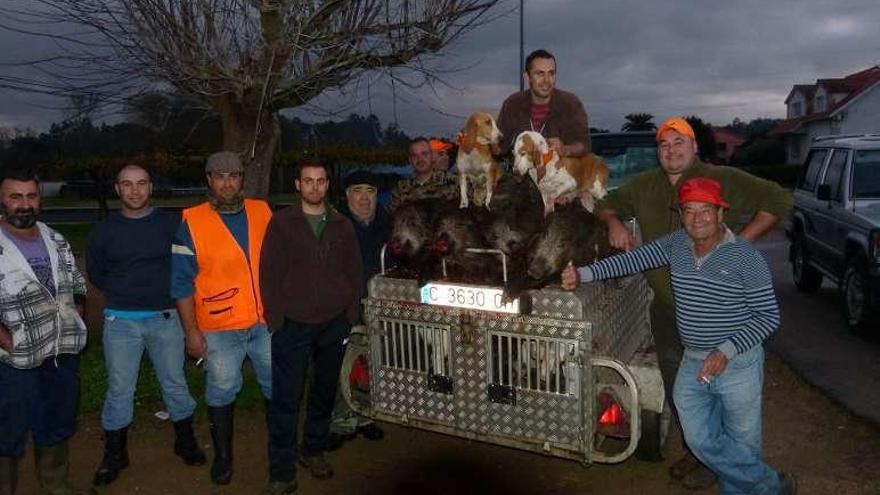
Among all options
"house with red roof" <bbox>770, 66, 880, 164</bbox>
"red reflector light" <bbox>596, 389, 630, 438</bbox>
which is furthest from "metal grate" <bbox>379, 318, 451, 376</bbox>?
"house with red roof" <bbox>770, 66, 880, 164</bbox>

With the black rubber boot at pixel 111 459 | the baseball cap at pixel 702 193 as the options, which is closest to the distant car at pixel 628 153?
the baseball cap at pixel 702 193

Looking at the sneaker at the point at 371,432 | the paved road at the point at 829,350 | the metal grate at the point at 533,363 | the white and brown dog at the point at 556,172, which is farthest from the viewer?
the paved road at the point at 829,350

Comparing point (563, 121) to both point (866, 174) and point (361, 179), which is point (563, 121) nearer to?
point (361, 179)

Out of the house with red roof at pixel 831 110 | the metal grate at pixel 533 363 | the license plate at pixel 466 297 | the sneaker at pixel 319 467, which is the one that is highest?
the house with red roof at pixel 831 110

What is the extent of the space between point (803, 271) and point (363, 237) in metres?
8.05

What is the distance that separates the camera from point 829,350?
768 centimetres

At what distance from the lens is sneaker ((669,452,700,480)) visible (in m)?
4.63

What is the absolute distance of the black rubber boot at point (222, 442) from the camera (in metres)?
4.58

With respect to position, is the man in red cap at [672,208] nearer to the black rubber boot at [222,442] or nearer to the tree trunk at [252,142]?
the black rubber boot at [222,442]

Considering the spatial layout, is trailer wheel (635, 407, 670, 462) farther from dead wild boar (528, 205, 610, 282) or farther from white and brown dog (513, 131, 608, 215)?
white and brown dog (513, 131, 608, 215)

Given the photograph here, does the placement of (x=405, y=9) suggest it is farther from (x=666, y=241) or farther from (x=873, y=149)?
(x=873, y=149)

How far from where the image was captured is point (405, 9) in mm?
6316

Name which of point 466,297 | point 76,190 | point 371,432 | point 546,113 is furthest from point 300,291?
point 76,190

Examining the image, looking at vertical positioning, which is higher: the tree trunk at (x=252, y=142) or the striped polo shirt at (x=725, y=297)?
the tree trunk at (x=252, y=142)
